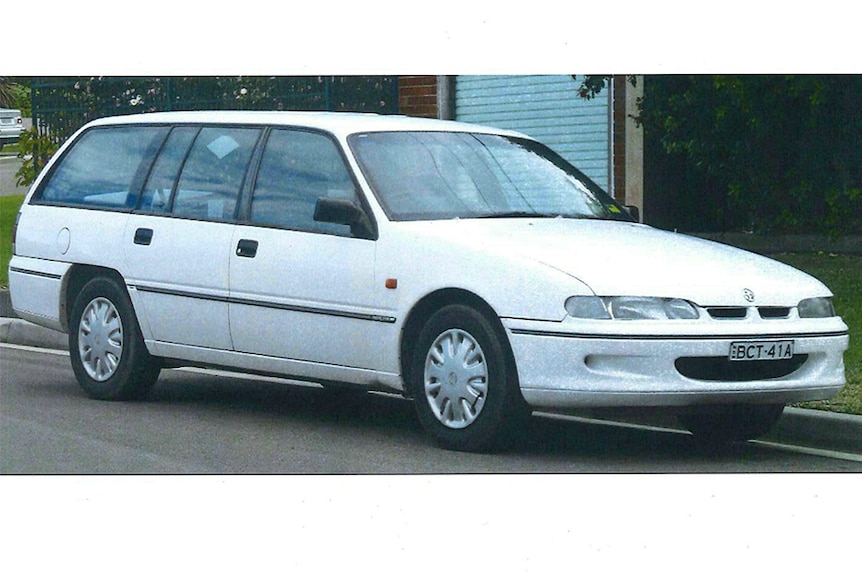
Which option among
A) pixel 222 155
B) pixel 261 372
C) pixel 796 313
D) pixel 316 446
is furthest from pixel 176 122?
pixel 796 313

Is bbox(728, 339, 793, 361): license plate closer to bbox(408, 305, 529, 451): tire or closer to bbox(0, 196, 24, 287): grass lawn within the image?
bbox(408, 305, 529, 451): tire

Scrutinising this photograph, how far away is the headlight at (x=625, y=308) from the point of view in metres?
6.63

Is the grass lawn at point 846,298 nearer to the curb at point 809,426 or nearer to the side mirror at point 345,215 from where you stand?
the curb at point 809,426

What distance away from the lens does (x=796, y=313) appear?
23.1 feet

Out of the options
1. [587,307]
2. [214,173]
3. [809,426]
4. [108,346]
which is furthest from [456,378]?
[108,346]

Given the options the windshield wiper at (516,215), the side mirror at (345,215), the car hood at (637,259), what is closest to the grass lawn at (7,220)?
the side mirror at (345,215)

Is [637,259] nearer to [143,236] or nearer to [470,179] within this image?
[470,179]

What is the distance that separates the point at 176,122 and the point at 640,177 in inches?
114

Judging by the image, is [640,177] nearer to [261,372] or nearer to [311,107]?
[311,107]

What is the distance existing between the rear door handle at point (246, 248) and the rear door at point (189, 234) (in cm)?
10

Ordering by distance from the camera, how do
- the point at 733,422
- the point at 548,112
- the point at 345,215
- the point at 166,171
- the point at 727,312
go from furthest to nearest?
the point at 548,112
the point at 166,171
the point at 733,422
the point at 345,215
the point at 727,312

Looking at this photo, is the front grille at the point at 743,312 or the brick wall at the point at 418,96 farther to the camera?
the brick wall at the point at 418,96

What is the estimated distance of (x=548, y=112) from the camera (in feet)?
30.9

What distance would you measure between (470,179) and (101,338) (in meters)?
2.57
